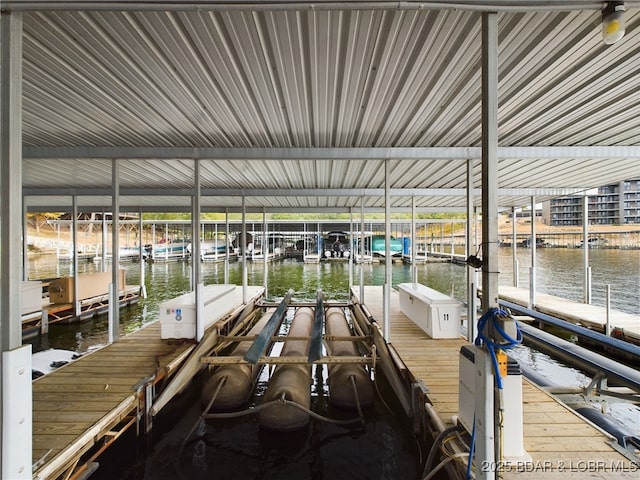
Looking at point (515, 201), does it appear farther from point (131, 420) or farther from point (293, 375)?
point (131, 420)

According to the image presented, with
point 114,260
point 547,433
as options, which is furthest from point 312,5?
point 114,260

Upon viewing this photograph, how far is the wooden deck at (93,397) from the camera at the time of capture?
9.89 ft

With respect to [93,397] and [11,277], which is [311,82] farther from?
[93,397]

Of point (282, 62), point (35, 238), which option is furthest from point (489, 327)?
point (35, 238)

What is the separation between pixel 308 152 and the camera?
5719 millimetres

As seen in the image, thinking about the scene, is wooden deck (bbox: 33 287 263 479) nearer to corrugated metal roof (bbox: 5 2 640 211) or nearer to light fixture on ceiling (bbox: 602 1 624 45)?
corrugated metal roof (bbox: 5 2 640 211)

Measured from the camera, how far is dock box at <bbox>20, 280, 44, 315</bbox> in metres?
8.19

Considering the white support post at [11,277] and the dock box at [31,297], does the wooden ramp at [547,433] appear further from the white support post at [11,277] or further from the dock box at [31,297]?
the dock box at [31,297]

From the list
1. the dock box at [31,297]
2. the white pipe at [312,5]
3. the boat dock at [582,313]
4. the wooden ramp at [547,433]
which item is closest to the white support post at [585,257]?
the boat dock at [582,313]

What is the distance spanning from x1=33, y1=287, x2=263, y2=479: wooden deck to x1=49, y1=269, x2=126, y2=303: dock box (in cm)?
537

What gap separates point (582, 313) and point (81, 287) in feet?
51.3

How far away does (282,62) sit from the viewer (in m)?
3.26

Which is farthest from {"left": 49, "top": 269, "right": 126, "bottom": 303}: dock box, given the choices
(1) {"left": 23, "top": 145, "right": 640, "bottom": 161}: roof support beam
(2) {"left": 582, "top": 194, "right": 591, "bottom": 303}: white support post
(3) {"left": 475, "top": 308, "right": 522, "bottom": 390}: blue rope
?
(2) {"left": 582, "top": 194, "right": 591, "bottom": 303}: white support post

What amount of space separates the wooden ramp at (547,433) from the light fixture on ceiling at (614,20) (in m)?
3.56
